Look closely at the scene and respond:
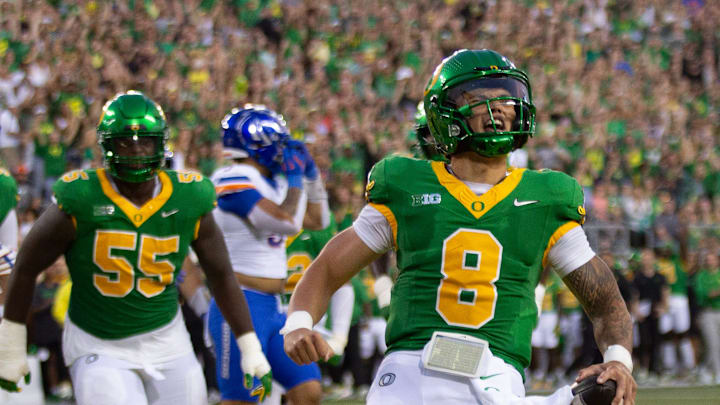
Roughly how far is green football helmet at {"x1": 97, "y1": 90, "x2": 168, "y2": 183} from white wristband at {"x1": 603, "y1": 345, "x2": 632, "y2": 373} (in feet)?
6.98

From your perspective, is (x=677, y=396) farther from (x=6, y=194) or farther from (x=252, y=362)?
(x=6, y=194)

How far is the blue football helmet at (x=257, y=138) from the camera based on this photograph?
5.85 metres

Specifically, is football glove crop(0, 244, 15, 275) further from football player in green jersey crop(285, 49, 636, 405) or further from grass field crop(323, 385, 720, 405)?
grass field crop(323, 385, 720, 405)

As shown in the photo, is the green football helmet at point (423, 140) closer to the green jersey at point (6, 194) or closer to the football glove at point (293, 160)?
the football glove at point (293, 160)

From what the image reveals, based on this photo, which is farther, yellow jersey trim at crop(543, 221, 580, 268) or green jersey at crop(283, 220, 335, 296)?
green jersey at crop(283, 220, 335, 296)

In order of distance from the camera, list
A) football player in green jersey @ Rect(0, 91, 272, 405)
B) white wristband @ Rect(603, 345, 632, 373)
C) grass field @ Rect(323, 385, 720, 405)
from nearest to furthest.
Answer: white wristband @ Rect(603, 345, 632, 373), football player in green jersey @ Rect(0, 91, 272, 405), grass field @ Rect(323, 385, 720, 405)

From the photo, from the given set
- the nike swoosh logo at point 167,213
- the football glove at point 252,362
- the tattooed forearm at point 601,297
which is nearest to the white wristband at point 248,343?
the football glove at point 252,362

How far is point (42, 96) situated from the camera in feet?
37.2

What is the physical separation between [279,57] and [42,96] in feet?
13.4

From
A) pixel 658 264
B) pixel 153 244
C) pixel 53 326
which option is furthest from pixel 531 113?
pixel 658 264

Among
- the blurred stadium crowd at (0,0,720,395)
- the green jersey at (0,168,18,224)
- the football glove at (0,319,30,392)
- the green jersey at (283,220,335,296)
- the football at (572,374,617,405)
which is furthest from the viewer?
the blurred stadium crowd at (0,0,720,395)

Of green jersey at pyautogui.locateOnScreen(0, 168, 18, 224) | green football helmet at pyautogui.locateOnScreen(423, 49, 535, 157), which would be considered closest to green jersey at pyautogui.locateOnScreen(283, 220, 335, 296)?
green jersey at pyautogui.locateOnScreen(0, 168, 18, 224)

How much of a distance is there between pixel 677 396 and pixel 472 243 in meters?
8.69

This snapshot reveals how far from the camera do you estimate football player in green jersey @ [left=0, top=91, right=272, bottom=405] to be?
4.32 m
